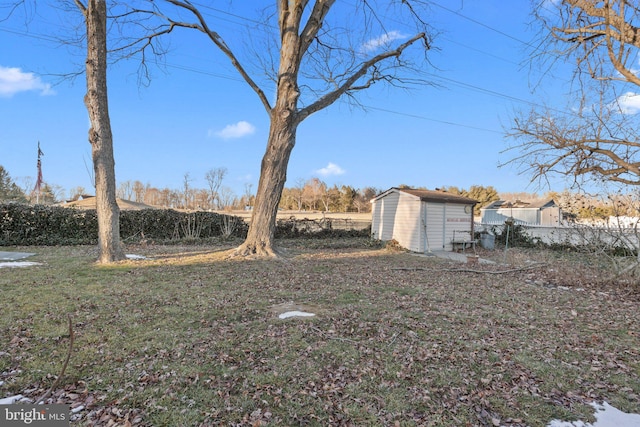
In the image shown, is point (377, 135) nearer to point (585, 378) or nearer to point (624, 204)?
point (624, 204)

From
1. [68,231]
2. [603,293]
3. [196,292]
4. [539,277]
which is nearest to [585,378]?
[603,293]

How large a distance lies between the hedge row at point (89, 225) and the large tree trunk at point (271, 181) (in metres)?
5.46

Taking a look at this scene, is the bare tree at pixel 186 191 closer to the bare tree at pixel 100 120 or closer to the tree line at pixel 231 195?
the tree line at pixel 231 195

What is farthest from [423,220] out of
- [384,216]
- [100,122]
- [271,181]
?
[100,122]

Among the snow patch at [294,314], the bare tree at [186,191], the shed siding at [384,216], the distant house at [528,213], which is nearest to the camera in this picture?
the snow patch at [294,314]

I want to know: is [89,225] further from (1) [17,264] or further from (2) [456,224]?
(2) [456,224]

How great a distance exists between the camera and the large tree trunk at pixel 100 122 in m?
7.12

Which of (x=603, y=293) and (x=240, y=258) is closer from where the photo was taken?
(x=603, y=293)

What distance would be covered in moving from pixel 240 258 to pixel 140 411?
614 centimetres

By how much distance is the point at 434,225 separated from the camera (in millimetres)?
12789

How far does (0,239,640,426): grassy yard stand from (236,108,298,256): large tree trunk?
2800 mm

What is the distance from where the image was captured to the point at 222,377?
8.59ft

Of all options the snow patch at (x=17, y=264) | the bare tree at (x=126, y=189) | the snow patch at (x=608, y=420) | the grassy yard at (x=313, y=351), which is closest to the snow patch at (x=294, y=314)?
the grassy yard at (x=313, y=351)

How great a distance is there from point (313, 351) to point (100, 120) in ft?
23.2
